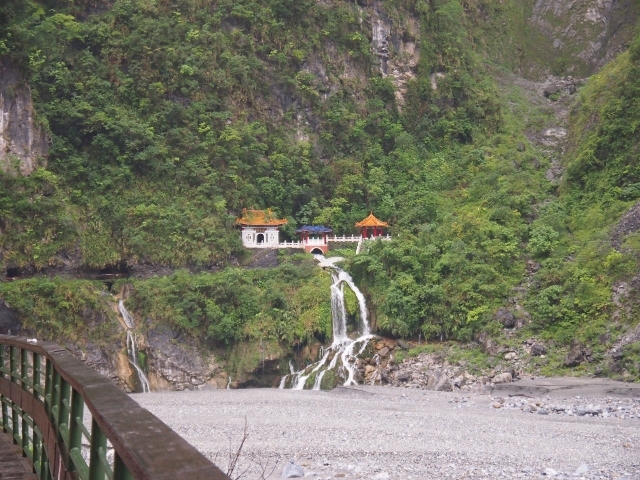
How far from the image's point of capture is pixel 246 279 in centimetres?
3027

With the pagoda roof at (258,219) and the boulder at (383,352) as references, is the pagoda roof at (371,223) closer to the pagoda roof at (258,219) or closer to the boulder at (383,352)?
the pagoda roof at (258,219)

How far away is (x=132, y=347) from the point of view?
2744 centimetres

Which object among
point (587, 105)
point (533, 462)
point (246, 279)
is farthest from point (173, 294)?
point (587, 105)

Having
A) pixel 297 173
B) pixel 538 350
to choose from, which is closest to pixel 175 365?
pixel 538 350

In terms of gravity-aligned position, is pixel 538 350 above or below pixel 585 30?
below

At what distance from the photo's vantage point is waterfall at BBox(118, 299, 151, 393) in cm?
2673

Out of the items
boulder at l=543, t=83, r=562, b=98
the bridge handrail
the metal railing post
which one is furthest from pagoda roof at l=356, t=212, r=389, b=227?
the metal railing post

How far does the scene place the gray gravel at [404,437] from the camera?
12742 millimetres

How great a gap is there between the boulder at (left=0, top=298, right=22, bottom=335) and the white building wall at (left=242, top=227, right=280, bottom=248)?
1204 centimetres

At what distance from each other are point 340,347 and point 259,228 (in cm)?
981

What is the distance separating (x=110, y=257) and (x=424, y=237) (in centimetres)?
1495

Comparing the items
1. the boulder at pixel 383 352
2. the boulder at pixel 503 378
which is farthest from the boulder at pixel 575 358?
the boulder at pixel 383 352

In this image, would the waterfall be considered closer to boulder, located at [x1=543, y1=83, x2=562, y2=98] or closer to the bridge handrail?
the bridge handrail

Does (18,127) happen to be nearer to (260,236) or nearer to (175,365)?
(260,236)
